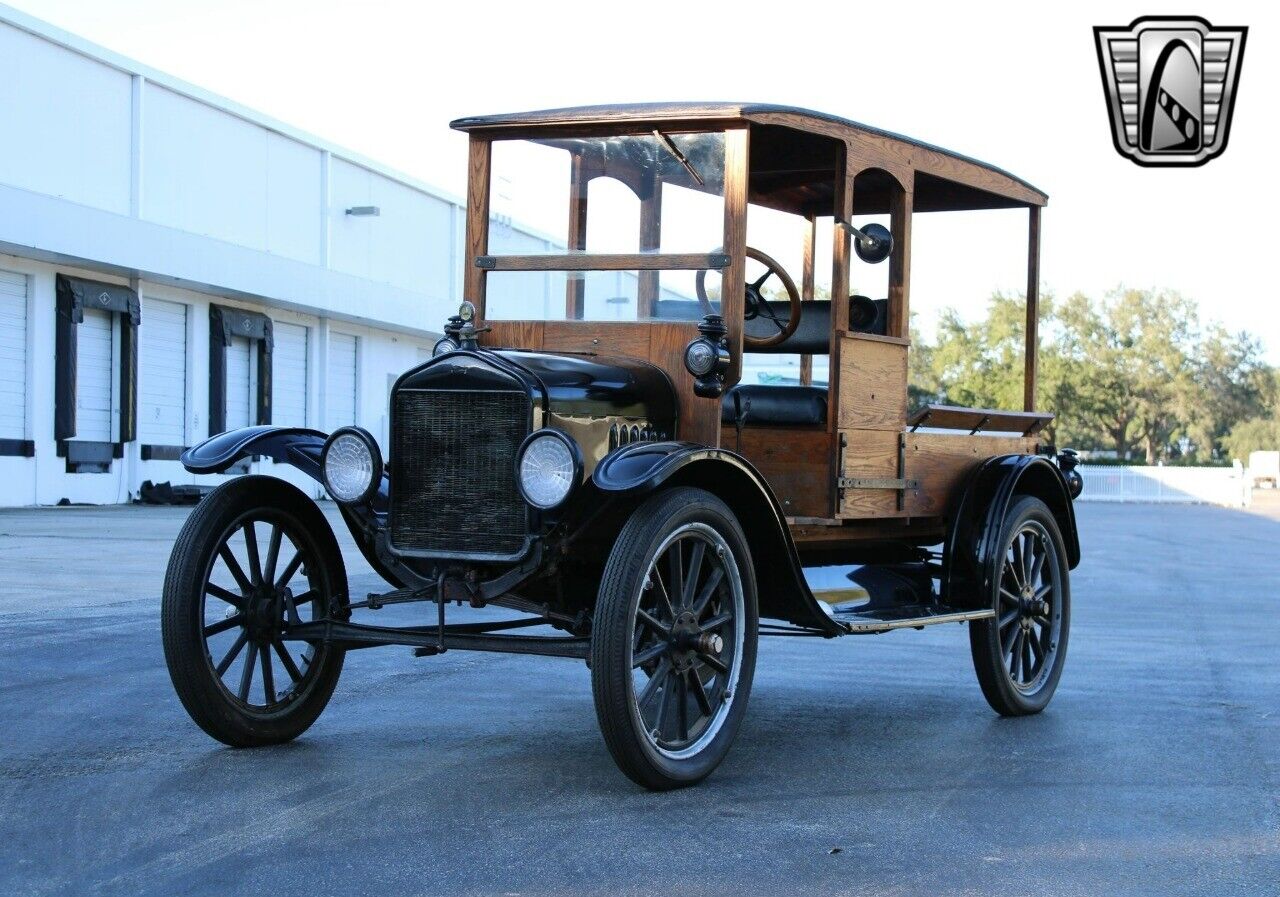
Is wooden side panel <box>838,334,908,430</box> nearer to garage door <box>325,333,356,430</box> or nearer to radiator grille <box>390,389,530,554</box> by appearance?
radiator grille <box>390,389,530,554</box>

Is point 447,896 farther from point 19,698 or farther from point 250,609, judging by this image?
point 19,698

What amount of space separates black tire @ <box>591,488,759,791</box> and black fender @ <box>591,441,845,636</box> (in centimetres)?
14

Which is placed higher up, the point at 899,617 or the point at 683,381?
the point at 683,381

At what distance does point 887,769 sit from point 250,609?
2.41 m

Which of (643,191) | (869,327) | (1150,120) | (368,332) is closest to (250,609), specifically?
(643,191)

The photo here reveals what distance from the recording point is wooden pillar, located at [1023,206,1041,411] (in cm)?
860

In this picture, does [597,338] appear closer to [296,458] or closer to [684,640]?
[296,458]

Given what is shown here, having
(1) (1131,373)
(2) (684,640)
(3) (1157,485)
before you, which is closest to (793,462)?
(2) (684,640)

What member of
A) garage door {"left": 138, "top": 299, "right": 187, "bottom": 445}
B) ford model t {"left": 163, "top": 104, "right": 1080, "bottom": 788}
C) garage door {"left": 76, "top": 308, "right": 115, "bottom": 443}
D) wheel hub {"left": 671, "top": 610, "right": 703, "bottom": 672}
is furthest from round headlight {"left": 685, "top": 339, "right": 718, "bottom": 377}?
garage door {"left": 138, "top": 299, "right": 187, "bottom": 445}

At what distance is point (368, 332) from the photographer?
119 ft

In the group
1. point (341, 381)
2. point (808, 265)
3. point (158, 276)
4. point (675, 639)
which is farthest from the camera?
point (341, 381)

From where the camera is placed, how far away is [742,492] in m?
5.99

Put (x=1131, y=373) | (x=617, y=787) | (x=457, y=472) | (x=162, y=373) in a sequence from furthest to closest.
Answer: (x=1131, y=373)
(x=162, y=373)
(x=457, y=472)
(x=617, y=787)

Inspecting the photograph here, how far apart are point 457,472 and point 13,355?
20834 millimetres
